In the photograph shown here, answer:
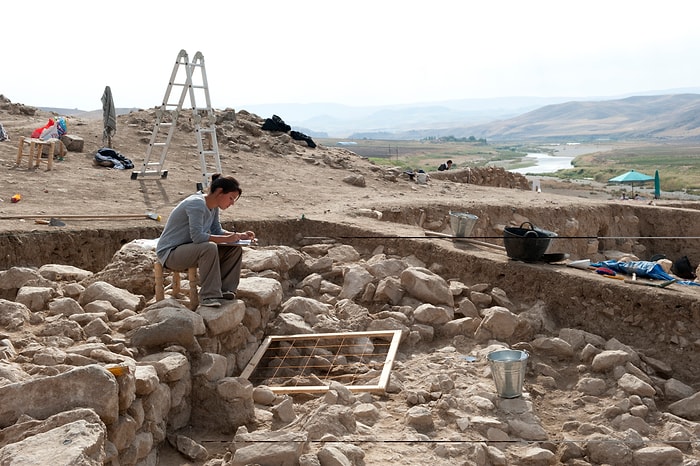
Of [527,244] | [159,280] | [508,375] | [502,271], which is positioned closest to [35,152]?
[159,280]

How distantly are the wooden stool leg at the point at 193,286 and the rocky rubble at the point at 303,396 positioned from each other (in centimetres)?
16

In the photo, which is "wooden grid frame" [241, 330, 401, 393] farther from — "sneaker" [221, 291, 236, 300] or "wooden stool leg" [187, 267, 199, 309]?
"wooden stool leg" [187, 267, 199, 309]

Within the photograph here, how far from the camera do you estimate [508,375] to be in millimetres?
5852

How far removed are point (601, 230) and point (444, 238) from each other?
6.65m

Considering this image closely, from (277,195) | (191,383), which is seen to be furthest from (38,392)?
(277,195)

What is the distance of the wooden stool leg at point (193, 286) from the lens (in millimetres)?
6078

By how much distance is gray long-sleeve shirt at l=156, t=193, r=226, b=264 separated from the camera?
5.87 m

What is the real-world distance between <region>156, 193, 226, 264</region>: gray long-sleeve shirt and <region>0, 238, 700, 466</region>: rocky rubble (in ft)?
1.66

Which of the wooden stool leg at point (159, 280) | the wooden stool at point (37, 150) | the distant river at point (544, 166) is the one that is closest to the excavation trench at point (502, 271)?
the wooden stool leg at point (159, 280)

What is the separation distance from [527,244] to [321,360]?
2.97m

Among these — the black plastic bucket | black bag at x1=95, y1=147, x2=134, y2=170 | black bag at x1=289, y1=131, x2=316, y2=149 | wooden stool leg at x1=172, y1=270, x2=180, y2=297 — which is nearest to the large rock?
wooden stool leg at x1=172, y1=270, x2=180, y2=297

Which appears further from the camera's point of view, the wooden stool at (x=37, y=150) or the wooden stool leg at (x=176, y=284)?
the wooden stool at (x=37, y=150)

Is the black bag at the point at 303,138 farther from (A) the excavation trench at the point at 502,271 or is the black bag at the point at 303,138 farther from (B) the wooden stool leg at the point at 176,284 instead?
(B) the wooden stool leg at the point at 176,284

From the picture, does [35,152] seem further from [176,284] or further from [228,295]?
[228,295]
